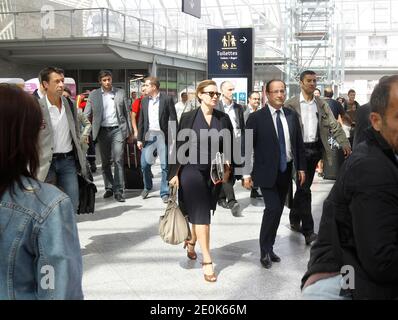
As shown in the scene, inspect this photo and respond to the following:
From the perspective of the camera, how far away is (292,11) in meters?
21.2

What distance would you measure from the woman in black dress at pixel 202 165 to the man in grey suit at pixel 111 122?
394 centimetres

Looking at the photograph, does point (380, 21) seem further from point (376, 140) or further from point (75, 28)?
point (376, 140)

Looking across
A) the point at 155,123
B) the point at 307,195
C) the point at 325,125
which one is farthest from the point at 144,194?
the point at 325,125

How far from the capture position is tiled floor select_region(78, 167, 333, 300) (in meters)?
4.35

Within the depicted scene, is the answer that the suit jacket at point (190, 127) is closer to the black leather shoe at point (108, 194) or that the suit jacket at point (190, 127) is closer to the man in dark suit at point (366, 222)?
the man in dark suit at point (366, 222)

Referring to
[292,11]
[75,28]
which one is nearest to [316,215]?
[75,28]

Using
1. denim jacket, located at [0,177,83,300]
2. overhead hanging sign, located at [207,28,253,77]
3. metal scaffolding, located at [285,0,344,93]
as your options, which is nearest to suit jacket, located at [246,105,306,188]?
denim jacket, located at [0,177,83,300]

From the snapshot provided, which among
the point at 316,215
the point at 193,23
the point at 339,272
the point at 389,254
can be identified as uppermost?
the point at 193,23

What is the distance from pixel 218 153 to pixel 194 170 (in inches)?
10.6

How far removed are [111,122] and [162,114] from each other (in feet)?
2.84

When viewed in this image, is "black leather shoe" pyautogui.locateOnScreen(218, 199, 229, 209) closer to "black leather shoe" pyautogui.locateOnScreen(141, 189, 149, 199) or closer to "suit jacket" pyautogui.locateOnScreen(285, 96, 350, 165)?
"black leather shoe" pyautogui.locateOnScreen(141, 189, 149, 199)

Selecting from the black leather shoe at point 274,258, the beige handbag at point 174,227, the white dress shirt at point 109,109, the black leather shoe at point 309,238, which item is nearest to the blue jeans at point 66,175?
the beige handbag at point 174,227

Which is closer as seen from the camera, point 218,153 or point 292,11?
point 218,153

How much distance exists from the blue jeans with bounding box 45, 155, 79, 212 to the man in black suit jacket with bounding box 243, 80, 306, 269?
170 centimetres
